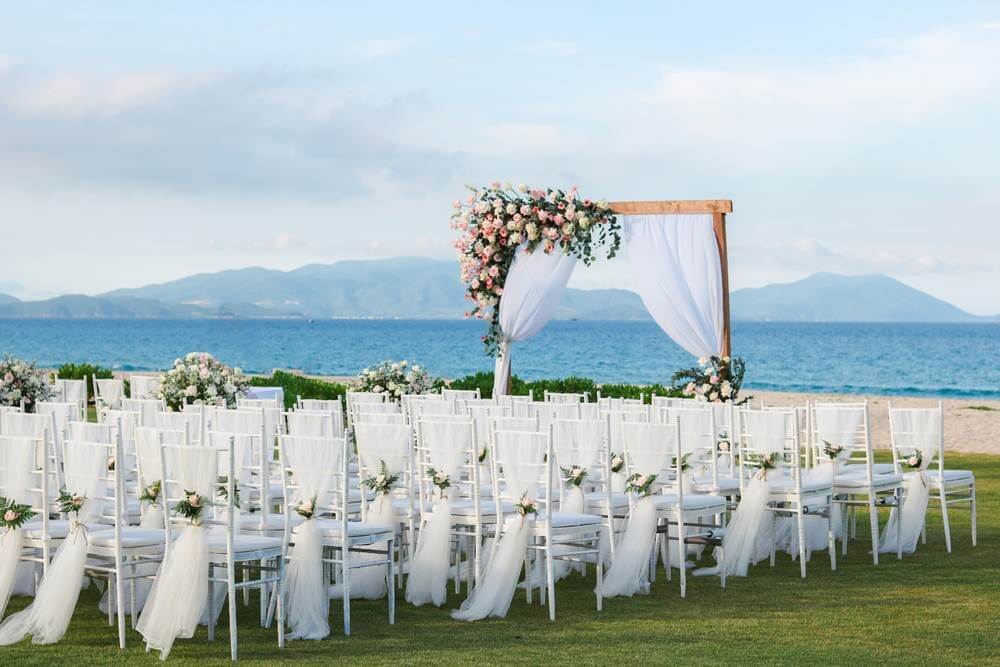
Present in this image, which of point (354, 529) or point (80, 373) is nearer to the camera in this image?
point (354, 529)

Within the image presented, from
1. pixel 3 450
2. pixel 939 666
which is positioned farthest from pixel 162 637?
pixel 939 666

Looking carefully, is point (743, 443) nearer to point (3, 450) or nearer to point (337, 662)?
point (337, 662)

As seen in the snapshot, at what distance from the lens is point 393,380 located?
12516 mm

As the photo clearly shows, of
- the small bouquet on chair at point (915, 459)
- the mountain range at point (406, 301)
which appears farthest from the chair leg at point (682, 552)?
the mountain range at point (406, 301)

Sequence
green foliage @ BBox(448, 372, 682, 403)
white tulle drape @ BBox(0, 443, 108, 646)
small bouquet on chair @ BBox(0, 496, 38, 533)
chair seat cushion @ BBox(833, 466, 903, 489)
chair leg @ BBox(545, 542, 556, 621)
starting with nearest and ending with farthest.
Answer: white tulle drape @ BBox(0, 443, 108, 646), small bouquet on chair @ BBox(0, 496, 38, 533), chair leg @ BBox(545, 542, 556, 621), chair seat cushion @ BBox(833, 466, 903, 489), green foliage @ BBox(448, 372, 682, 403)

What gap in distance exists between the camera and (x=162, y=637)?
18.1 ft

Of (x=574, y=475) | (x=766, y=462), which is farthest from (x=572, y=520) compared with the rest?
(x=766, y=462)

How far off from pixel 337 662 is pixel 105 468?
1467 mm

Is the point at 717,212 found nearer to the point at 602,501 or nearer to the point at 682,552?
the point at 602,501

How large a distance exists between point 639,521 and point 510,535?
892 millimetres

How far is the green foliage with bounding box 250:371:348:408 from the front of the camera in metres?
17.6

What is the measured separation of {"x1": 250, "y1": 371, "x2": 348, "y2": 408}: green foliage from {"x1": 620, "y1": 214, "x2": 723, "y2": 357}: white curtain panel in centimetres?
614

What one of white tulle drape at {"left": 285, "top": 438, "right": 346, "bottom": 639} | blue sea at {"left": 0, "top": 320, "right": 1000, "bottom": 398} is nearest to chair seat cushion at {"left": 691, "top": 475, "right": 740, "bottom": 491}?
white tulle drape at {"left": 285, "top": 438, "right": 346, "bottom": 639}

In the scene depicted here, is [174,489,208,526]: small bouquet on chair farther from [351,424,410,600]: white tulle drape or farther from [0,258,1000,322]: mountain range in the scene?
[0,258,1000,322]: mountain range
